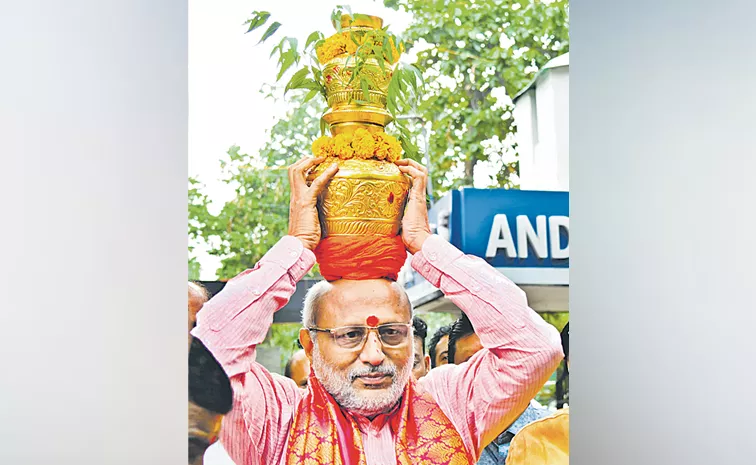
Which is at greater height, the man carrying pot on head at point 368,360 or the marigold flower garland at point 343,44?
the marigold flower garland at point 343,44

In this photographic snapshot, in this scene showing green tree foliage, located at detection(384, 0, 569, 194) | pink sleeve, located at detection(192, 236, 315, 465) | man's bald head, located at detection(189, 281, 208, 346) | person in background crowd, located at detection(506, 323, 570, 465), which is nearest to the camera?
pink sleeve, located at detection(192, 236, 315, 465)

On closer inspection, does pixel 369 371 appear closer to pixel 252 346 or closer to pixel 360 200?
pixel 252 346

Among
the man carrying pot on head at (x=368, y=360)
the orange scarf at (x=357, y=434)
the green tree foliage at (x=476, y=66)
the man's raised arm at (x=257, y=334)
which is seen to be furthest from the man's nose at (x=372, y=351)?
the green tree foliage at (x=476, y=66)

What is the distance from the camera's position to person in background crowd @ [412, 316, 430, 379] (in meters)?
3.24

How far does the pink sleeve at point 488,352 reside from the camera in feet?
10.4

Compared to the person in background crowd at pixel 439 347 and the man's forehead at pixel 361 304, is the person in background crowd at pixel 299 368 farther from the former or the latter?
the person in background crowd at pixel 439 347

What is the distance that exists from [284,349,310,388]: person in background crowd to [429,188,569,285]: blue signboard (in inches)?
25.7

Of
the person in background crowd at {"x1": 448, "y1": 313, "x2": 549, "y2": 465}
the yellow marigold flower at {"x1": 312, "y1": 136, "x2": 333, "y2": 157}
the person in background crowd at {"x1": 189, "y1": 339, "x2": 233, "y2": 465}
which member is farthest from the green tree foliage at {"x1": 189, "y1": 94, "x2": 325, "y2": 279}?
A: the person in background crowd at {"x1": 448, "y1": 313, "x2": 549, "y2": 465}

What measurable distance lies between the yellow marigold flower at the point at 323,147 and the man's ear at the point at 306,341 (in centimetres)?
59

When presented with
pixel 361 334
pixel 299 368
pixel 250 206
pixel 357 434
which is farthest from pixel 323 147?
pixel 357 434

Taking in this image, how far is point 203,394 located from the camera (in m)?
3.11

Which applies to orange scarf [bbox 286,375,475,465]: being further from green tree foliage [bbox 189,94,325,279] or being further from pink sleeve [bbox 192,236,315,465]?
green tree foliage [bbox 189,94,325,279]

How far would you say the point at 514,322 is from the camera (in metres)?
3.16
